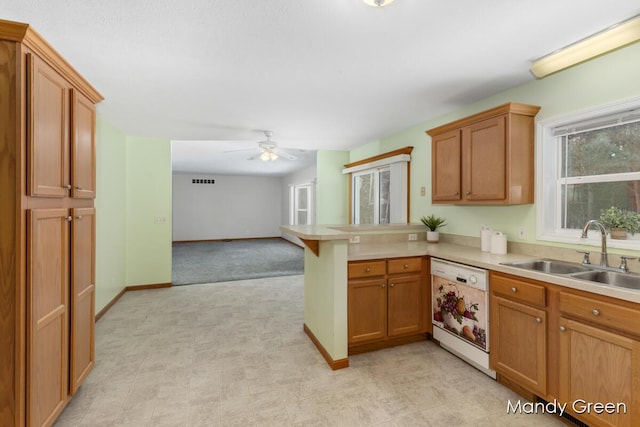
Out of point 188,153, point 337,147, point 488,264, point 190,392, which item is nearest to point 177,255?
point 188,153

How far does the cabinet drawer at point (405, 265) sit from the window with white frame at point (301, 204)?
5465 mm

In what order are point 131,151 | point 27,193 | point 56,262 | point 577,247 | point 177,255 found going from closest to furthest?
point 27,193 < point 56,262 < point 577,247 < point 131,151 < point 177,255

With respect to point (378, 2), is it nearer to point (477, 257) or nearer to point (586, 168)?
point (477, 257)

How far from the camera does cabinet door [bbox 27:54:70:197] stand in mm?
1415

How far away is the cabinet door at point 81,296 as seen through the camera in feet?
6.08

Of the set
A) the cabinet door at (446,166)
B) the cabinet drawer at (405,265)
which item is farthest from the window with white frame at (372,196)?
the cabinet drawer at (405,265)

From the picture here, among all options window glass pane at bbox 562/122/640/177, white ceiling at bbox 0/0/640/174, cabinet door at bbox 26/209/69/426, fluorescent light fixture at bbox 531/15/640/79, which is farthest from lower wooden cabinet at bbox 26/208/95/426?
window glass pane at bbox 562/122/640/177

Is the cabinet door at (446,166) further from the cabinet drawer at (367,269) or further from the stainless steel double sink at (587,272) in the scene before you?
the cabinet drawer at (367,269)

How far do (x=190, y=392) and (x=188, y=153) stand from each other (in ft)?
17.3

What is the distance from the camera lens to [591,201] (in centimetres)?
226

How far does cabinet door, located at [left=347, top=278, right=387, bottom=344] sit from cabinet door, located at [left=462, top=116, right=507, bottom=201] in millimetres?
1168

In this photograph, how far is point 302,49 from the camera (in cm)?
204

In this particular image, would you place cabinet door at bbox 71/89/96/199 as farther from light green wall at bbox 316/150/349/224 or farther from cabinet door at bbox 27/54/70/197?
light green wall at bbox 316/150/349/224

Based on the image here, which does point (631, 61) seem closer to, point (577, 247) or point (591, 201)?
point (591, 201)
